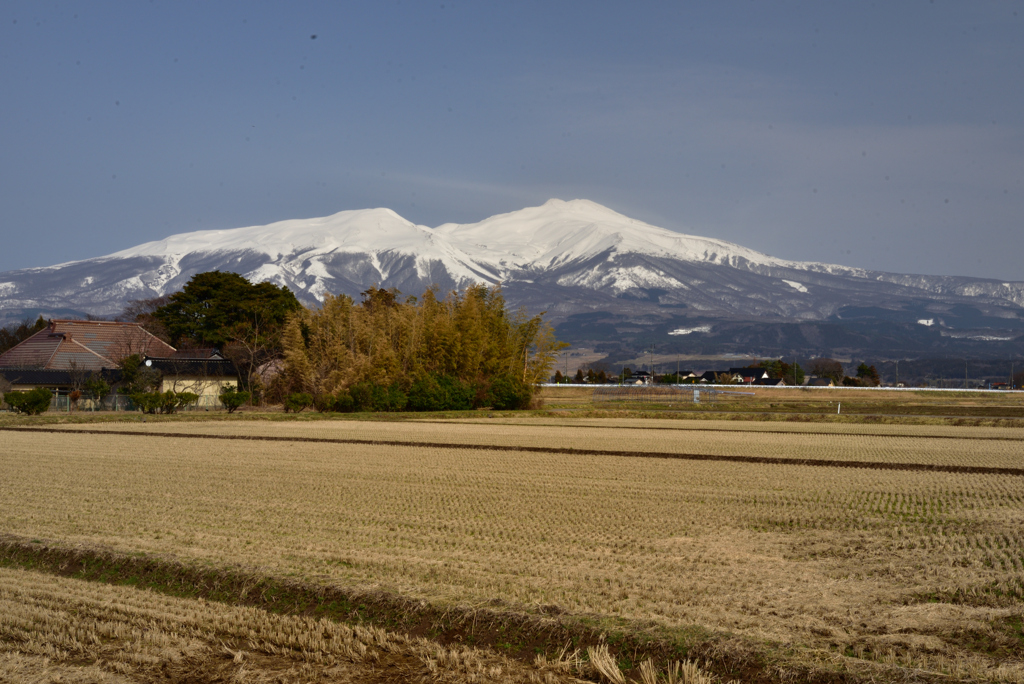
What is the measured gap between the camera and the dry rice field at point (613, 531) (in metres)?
6.73

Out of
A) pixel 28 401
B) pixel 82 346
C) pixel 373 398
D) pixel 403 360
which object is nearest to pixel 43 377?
pixel 82 346

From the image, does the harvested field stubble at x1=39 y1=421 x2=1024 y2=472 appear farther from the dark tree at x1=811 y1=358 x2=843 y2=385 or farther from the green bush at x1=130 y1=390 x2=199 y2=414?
the dark tree at x1=811 y1=358 x2=843 y2=385

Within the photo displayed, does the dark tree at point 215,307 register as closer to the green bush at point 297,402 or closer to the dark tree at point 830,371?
the green bush at point 297,402

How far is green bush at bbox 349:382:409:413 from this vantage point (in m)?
42.8

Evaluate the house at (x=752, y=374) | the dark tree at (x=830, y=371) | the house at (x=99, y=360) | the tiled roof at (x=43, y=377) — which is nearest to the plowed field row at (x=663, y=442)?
the house at (x=99, y=360)

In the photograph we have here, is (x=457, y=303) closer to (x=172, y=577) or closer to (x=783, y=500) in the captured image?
(x=783, y=500)

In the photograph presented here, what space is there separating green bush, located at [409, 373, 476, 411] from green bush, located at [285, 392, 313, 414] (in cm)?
553

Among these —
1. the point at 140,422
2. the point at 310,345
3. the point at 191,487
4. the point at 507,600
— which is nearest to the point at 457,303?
the point at 310,345

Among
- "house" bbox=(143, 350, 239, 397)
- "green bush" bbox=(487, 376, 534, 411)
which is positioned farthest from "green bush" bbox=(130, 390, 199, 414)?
"green bush" bbox=(487, 376, 534, 411)

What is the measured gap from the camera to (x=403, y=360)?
155 ft

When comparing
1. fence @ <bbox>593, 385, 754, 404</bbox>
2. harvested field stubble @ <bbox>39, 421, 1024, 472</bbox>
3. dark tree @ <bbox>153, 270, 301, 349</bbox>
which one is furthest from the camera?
fence @ <bbox>593, 385, 754, 404</bbox>

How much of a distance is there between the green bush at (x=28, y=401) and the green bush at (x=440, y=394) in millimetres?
17335

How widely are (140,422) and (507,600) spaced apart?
29.3 meters

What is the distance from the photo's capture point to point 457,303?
5312cm
